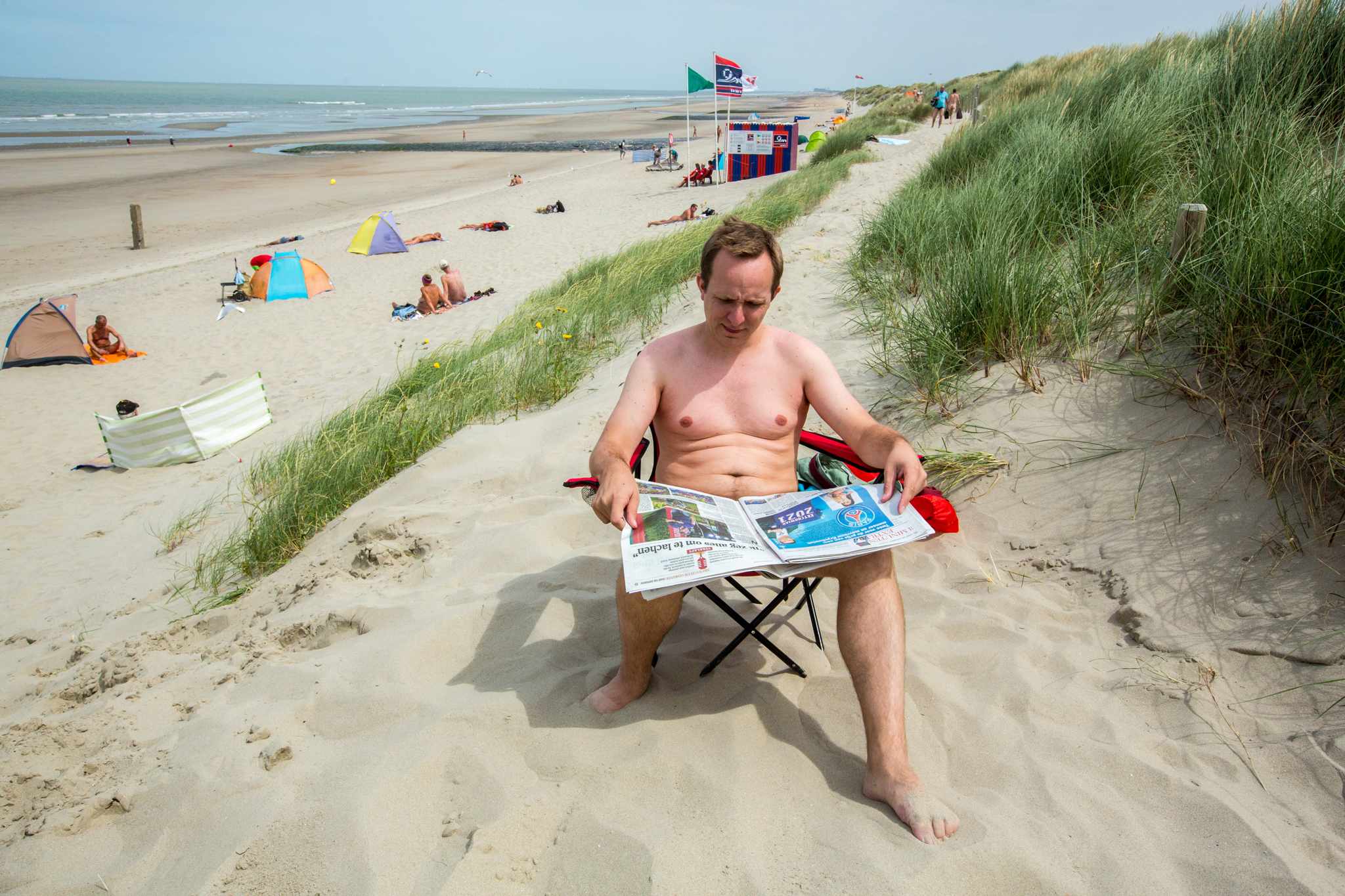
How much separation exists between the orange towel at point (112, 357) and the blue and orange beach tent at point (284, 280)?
85.3 inches

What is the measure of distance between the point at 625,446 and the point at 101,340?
932cm

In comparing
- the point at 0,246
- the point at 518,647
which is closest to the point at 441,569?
the point at 518,647

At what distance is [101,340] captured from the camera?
8914 mm

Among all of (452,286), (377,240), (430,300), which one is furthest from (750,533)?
(377,240)

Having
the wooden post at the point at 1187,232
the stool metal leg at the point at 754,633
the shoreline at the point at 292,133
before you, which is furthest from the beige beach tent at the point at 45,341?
the shoreline at the point at 292,133

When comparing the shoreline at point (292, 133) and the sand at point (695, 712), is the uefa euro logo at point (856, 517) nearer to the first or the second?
the sand at point (695, 712)

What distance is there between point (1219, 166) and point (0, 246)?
19.2 metres

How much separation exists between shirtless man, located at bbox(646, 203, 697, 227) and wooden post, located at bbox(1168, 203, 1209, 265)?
→ 33.5 ft

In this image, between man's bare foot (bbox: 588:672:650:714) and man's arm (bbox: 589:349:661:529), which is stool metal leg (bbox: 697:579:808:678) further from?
man's arm (bbox: 589:349:661:529)

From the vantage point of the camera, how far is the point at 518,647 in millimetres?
2586

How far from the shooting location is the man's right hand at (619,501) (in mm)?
2021

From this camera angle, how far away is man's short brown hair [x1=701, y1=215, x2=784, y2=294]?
7.41 feet

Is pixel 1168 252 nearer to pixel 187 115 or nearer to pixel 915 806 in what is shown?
pixel 915 806

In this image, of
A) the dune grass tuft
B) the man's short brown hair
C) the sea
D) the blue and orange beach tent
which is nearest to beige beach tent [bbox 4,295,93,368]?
the blue and orange beach tent
